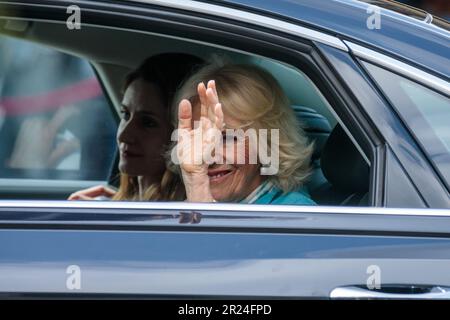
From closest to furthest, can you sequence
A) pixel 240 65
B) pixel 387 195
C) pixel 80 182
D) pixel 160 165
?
pixel 387 195 → pixel 240 65 → pixel 160 165 → pixel 80 182

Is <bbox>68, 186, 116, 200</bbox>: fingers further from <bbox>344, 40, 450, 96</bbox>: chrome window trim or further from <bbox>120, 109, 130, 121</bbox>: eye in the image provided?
<bbox>344, 40, 450, 96</bbox>: chrome window trim

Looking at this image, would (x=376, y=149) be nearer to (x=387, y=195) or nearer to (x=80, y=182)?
(x=387, y=195)

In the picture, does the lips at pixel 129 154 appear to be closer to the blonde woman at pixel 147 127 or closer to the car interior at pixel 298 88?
the blonde woman at pixel 147 127

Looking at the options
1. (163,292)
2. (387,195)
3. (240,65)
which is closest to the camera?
(163,292)

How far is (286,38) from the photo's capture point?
91.7 inches

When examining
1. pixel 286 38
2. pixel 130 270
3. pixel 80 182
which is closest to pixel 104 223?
pixel 130 270

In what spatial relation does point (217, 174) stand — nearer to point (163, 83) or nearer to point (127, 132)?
point (163, 83)

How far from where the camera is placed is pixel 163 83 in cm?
316

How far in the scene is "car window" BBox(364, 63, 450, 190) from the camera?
7.49ft

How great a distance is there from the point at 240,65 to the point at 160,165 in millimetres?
532

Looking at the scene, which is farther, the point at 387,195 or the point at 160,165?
the point at 160,165

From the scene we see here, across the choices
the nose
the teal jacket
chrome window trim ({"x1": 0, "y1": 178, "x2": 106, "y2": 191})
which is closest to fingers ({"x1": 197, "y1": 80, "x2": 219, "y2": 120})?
the teal jacket

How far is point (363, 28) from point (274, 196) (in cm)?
49
